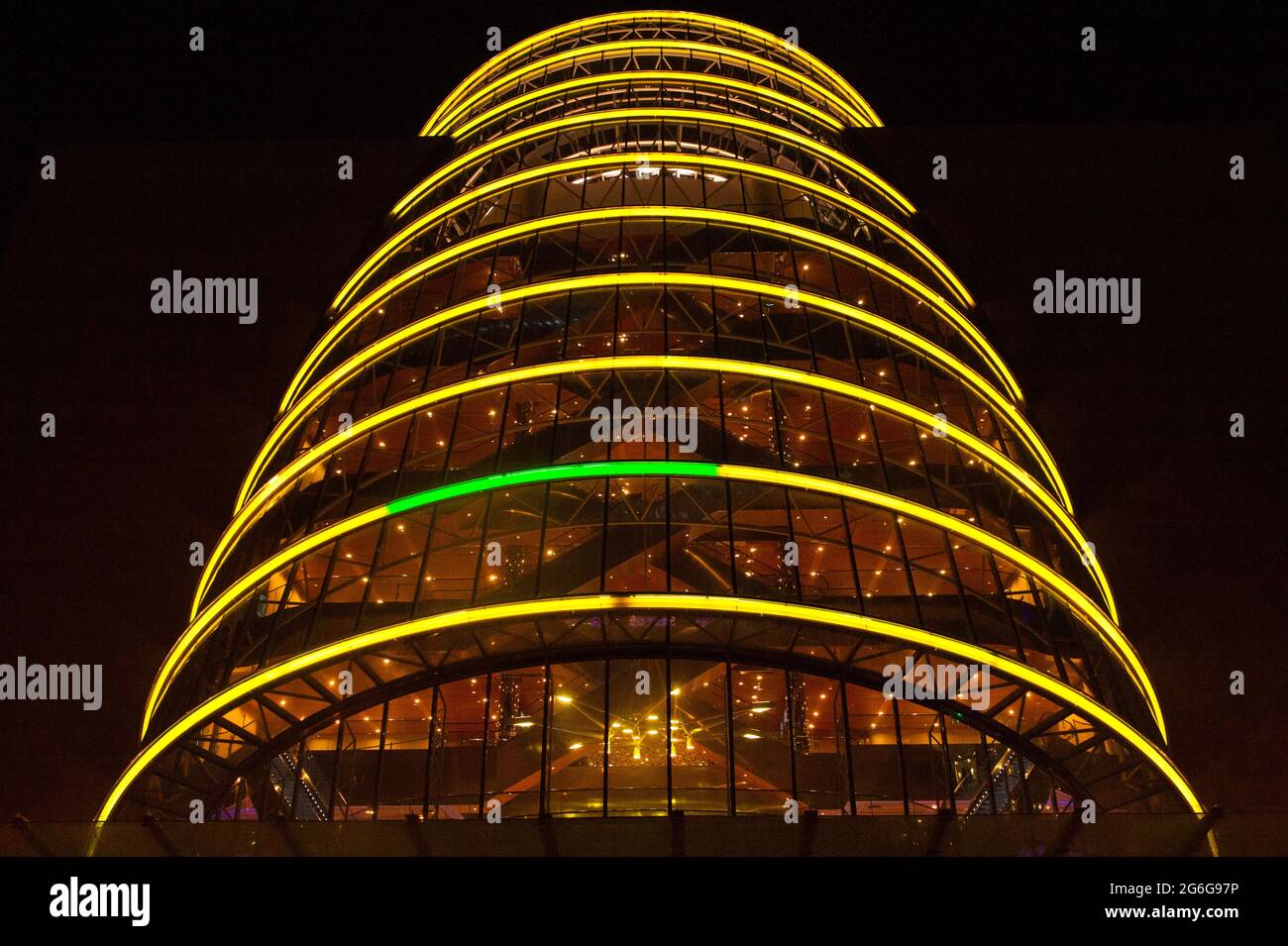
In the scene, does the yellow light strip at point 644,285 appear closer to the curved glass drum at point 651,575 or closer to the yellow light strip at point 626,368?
the curved glass drum at point 651,575

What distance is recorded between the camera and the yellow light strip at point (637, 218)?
90.6 ft

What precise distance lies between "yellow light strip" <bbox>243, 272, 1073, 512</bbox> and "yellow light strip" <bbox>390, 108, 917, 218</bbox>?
8391mm

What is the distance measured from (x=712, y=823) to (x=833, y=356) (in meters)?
12.5

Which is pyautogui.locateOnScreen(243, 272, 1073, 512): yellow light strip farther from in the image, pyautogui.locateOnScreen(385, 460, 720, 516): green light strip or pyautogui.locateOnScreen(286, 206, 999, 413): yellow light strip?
pyautogui.locateOnScreen(385, 460, 720, 516): green light strip

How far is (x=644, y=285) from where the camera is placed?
1000 inches

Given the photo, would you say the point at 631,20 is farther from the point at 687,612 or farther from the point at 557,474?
the point at 687,612

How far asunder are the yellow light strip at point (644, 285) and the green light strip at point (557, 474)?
5.61 meters

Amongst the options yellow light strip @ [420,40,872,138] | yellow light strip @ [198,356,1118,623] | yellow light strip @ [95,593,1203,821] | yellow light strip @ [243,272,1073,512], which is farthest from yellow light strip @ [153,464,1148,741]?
yellow light strip @ [420,40,872,138]

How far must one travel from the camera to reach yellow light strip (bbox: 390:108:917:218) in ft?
106

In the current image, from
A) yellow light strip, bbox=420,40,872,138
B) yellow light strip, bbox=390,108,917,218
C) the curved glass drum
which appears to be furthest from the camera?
yellow light strip, bbox=420,40,872,138

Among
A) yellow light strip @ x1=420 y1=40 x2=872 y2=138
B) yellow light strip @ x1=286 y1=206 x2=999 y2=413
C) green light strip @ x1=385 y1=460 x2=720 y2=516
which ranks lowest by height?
green light strip @ x1=385 y1=460 x2=720 y2=516

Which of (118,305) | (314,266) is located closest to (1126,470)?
(314,266)

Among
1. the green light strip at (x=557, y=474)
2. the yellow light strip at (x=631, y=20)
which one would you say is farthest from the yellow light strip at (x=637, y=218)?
the yellow light strip at (x=631, y=20)
